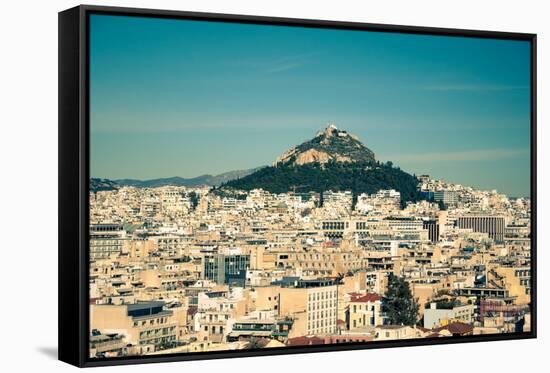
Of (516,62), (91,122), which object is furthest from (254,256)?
(516,62)

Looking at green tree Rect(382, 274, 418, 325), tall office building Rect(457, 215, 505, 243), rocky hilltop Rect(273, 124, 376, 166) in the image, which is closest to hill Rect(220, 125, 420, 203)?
rocky hilltop Rect(273, 124, 376, 166)

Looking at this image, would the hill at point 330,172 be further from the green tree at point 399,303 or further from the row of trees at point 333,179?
the green tree at point 399,303

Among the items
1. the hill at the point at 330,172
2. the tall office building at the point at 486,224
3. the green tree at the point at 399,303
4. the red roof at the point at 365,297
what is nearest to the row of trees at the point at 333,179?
the hill at the point at 330,172

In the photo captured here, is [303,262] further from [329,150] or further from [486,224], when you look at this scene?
[486,224]

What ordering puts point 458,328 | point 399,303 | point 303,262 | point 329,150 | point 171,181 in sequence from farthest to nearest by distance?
point 458,328
point 399,303
point 329,150
point 303,262
point 171,181

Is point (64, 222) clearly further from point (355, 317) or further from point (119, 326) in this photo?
point (355, 317)

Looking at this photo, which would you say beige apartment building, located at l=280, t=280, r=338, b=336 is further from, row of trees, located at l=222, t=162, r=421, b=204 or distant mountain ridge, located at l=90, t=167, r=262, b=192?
distant mountain ridge, located at l=90, t=167, r=262, b=192

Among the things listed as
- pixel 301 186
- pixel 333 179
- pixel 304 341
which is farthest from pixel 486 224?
pixel 304 341
